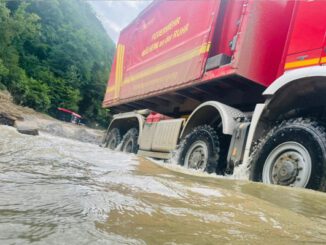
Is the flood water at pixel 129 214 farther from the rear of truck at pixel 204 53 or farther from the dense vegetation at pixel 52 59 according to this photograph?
the dense vegetation at pixel 52 59

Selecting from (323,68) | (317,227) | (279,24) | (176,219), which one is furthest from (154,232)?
(279,24)

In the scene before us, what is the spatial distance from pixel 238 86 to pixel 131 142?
3964mm

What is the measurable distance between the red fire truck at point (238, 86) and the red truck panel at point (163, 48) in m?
0.02

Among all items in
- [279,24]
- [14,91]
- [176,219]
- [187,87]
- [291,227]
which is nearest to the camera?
[176,219]

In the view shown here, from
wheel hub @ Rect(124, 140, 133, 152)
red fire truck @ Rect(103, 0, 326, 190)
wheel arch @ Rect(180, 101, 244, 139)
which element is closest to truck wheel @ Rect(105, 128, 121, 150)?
wheel hub @ Rect(124, 140, 133, 152)

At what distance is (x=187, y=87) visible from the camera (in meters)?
5.51

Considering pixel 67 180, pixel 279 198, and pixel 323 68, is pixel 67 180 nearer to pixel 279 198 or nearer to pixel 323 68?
pixel 279 198

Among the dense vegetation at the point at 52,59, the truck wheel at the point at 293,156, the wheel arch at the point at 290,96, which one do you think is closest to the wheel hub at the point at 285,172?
the truck wheel at the point at 293,156

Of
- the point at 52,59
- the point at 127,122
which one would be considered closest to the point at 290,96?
the point at 127,122

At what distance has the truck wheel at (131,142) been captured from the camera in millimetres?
7988

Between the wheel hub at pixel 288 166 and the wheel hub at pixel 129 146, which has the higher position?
the wheel hub at pixel 288 166

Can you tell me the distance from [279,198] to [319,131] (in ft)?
4.58

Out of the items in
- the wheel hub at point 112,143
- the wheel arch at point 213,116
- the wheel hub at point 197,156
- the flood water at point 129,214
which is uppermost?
the wheel arch at point 213,116

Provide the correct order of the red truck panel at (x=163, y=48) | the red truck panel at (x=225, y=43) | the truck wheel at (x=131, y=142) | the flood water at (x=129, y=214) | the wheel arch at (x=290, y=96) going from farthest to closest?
the truck wheel at (x=131, y=142)
the red truck panel at (x=163, y=48)
the red truck panel at (x=225, y=43)
the wheel arch at (x=290, y=96)
the flood water at (x=129, y=214)
